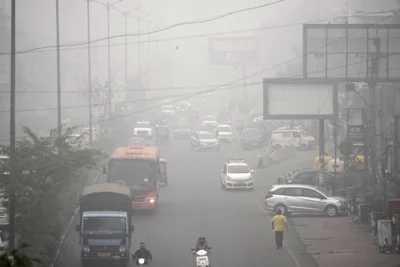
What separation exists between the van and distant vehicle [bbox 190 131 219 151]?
18.2 ft

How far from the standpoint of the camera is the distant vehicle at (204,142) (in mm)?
73812

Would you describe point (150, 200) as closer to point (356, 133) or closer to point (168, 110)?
point (356, 133)

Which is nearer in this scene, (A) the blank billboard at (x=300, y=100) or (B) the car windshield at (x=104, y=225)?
(B) the car windshield at (x=104, y=225)

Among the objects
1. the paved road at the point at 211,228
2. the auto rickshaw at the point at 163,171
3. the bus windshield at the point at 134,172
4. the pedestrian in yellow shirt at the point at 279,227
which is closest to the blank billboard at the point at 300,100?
the paved road at the point at 211,228

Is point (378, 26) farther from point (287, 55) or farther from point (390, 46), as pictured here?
point (287, 55)

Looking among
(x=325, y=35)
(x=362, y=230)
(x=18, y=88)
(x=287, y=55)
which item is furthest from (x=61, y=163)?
(x=287, y=55)

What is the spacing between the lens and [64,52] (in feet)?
546

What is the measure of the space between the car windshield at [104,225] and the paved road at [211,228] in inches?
50.9

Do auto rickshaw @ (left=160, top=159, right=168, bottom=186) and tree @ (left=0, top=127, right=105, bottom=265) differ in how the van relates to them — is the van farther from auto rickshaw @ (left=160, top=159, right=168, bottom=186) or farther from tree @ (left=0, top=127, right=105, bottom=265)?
tree @ (left=0, top=127, right=105, bottom=265)

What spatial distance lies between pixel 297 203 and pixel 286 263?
1062 centimetres

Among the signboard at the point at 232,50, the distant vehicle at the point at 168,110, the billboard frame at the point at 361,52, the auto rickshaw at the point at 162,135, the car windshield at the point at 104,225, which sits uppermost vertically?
the signboard at the point at 232,50

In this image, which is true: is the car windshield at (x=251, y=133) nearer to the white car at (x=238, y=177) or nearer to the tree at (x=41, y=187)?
the white car at (x=238, y=177)

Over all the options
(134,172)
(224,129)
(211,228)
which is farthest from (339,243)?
(224,129)

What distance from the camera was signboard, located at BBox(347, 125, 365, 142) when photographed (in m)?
42.4
